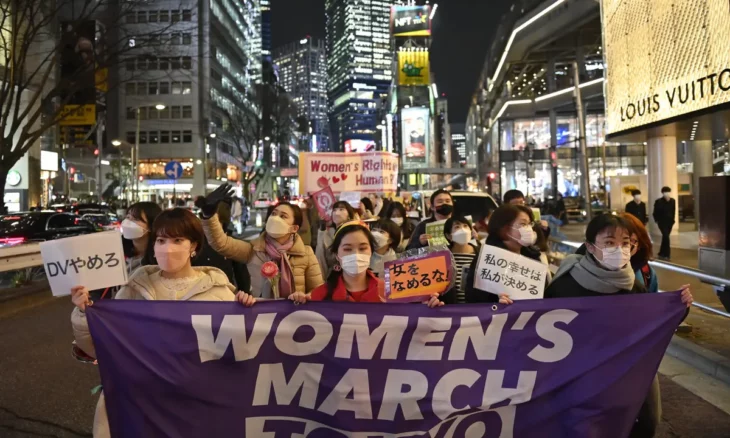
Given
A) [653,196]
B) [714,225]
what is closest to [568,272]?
[714,225]

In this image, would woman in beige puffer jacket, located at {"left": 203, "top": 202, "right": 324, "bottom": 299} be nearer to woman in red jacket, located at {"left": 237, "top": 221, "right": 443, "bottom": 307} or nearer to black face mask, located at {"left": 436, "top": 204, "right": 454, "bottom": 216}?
woman in red jacket, located at {"left": 237, "top": 221, "right": 443, "bottom": 307}

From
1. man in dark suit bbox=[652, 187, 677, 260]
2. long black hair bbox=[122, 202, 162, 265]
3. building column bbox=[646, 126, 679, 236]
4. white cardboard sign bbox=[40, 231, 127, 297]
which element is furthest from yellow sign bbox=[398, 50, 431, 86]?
white cardboard sign bbox=[40, 231, 127, 297]

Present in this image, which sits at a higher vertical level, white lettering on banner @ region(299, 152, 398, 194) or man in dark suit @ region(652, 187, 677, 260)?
white lettering on banner @ region(299, 152, 398, 194)

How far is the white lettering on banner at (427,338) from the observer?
10.8ft

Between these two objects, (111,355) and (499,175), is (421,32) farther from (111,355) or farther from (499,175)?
(111,355)

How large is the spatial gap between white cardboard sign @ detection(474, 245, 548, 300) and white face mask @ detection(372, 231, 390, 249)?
1735mm

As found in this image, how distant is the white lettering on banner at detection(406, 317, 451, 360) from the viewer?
10.8ft

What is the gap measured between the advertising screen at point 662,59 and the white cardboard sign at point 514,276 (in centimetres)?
945

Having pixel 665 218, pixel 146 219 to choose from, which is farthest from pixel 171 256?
pixel 665 218

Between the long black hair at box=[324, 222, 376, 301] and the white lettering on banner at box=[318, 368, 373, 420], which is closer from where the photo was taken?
the white lettering on banner at box=[318, 368, 373, 420]

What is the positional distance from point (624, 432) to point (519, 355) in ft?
2.39

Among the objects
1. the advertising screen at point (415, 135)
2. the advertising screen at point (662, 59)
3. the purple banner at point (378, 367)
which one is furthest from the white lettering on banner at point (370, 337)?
the advertising screen at point (415, 135)

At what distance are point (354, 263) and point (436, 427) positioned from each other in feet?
3.80

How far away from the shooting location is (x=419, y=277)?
131 inches
